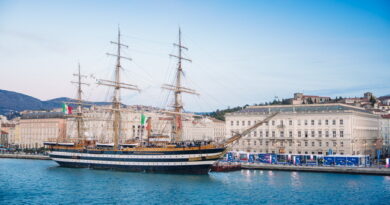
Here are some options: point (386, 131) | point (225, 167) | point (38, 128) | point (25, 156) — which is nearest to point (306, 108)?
point (225, 167)

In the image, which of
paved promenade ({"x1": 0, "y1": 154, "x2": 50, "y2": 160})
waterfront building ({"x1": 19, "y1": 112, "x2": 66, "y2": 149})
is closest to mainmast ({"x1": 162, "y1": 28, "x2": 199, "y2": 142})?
paved promenade ({"x1": 0, "y1": 154, "x2": 50, "y2": 160})

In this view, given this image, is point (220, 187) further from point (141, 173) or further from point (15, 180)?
point (15, 180)

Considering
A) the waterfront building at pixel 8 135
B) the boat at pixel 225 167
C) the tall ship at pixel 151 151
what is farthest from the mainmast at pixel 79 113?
the waterfront building at pixel 8 135

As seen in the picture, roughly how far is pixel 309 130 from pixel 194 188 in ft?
126

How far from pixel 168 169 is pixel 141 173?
4.46 metres

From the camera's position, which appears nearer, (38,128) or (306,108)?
(306,108)

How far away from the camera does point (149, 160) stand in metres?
63.3

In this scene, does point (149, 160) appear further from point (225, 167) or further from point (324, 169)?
point (324, 169)

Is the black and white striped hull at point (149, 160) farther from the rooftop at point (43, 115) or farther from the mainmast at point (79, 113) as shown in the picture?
the rooftop at point (43, 115)

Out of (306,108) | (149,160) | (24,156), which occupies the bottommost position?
(24,156)

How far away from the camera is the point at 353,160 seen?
6688 centimetres

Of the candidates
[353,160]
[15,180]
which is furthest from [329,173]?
[15,180]

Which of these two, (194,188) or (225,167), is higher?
(225,167)

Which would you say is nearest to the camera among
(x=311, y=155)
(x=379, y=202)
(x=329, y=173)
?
(x=379, y=202)
